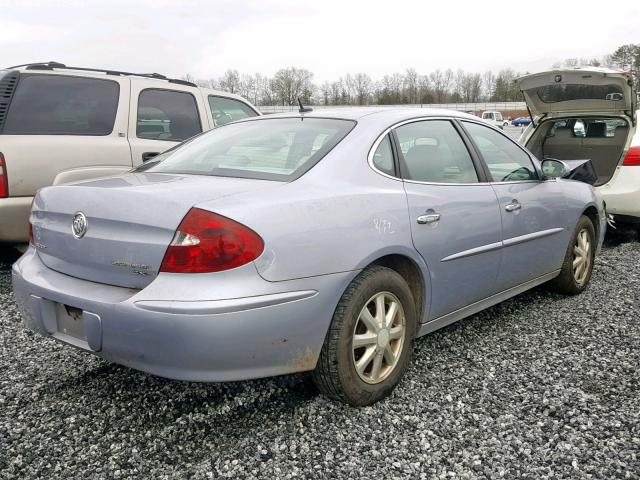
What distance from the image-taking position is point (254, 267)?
2.20 metres

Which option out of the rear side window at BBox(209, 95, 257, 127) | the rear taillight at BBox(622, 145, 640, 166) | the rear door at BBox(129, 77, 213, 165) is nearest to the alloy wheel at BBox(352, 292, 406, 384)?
the rear door at BBox(129, 77, 213, 165)

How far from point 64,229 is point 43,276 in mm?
266

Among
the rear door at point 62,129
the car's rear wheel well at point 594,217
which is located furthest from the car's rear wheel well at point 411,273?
the rear door at point 62,129

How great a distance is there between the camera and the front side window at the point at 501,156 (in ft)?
12.0

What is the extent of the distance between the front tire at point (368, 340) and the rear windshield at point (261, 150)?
2.05 ft

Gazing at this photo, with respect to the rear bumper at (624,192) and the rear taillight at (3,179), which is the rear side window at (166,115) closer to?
the rear taillight at (3,179)

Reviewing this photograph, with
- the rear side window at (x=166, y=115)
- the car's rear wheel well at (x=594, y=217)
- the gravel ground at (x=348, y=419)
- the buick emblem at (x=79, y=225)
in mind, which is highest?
the rear side window at (x=166, y=115)

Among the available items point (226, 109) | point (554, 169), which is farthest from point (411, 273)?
point (226, 109)

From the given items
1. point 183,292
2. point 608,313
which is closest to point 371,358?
point 183,292

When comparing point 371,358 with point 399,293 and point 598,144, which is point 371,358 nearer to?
point 399,293

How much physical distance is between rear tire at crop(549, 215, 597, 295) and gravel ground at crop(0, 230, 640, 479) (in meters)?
0.86

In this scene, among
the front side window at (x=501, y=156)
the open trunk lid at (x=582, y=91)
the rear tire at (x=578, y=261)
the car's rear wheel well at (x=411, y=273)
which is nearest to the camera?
the car's rear wheel well at (x=411, y=273)

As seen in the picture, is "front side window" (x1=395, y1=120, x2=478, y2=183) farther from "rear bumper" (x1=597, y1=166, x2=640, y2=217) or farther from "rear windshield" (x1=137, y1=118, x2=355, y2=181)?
"rear bumper" (x1=597, y1=166, x2=640, y2=217)

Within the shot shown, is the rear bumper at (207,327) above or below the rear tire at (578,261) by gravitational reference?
above
